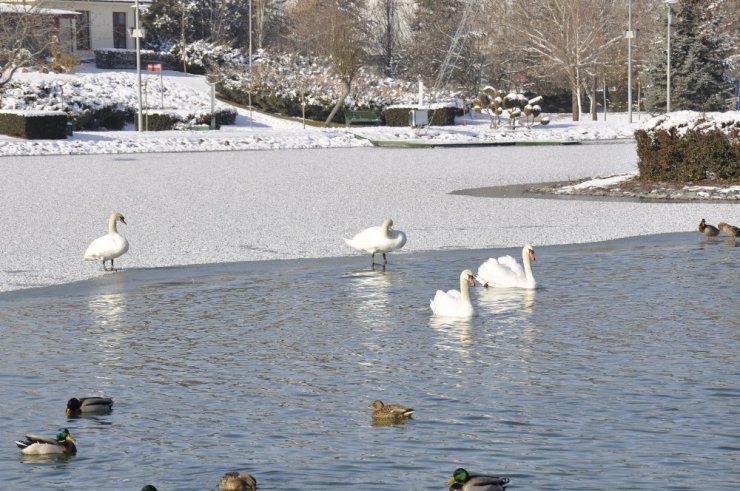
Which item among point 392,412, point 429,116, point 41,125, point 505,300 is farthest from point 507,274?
point 429,116

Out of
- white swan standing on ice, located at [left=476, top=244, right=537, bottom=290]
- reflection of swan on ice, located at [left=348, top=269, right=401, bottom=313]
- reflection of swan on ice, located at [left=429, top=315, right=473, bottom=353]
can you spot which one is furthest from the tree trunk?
reflection of swan on ice, located at [left=429, top=315, right=473, bottom=353]

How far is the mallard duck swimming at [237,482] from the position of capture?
825cm

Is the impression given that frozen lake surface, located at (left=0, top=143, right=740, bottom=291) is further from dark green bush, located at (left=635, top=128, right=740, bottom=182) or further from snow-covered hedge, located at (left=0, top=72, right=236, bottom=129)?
snow-covered hedge, located at (left=0, top=72, right=236, bottom=129)

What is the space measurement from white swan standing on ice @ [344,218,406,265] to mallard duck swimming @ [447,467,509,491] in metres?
10.0

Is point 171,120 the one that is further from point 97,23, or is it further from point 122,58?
point 97,23

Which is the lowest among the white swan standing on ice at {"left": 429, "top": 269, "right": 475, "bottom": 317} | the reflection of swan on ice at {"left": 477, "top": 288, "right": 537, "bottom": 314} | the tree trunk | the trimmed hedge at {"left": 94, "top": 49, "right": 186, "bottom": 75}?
the reflection of swan on ice at {"left": 477, "top": 288, "right": 537, "bottom": 314}

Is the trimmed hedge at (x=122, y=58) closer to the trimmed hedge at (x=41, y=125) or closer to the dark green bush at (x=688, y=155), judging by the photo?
the trimmed hedge at (x=41, y=125)

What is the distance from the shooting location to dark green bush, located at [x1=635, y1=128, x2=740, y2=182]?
29047 mm

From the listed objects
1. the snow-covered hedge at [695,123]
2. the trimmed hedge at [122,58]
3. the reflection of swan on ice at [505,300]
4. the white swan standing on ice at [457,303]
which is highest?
the trimmed hedge at [122,58]

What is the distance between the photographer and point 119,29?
272 ft

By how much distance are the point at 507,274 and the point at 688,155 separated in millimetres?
14749

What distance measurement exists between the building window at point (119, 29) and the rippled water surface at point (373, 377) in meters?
67.9

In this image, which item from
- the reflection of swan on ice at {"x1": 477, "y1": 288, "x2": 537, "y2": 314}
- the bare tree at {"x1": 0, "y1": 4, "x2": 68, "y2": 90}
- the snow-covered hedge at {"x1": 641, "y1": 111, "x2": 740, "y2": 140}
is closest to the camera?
the reflection of swan on ice at {"x1": 477, "y1": 288, "x2": 537, "y2": 314}

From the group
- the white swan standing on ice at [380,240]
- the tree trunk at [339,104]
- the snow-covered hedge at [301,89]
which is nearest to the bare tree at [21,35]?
the snow-covered hedge at [301,89]
